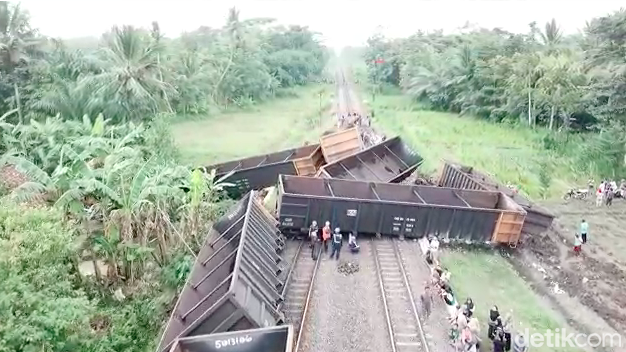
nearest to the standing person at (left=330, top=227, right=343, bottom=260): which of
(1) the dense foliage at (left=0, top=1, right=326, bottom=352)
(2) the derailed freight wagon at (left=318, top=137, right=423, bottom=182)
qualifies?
(1) the dense foliage at (left=0, top=1, right=326, bottom=352)

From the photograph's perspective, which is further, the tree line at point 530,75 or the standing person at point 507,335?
the tree line at point 530,75

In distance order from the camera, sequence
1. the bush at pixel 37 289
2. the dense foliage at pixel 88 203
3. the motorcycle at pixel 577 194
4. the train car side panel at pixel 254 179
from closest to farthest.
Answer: the bush at pixel 37 289 → the dense foliage at pixel 88 203 → the train car side panel at pixel 254 179 → the motorcycle at pixel 577 194

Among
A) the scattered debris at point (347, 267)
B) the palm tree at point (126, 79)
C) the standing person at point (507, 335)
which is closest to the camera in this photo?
the standing person at point (507, 335)

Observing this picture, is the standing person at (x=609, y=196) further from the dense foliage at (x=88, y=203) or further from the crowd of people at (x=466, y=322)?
the dense foliage at (x=88, y=203)

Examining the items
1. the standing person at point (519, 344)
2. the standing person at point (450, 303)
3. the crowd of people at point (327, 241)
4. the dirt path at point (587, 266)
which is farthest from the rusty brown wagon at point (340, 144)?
the standing person at point (519, 344)

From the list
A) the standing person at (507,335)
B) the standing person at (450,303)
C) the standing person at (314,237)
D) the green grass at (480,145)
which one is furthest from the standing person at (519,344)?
the green grass at (480,145)

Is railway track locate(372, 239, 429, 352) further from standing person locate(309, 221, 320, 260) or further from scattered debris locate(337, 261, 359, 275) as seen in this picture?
standing person locate(309, 221, 320, 260)

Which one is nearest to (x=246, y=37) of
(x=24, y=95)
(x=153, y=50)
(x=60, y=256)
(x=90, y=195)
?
(x=153, y=50)

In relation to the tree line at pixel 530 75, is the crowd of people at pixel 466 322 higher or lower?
lower

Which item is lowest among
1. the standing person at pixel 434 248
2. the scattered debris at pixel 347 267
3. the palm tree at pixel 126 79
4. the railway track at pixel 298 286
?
the railway track at pixel 298 286
